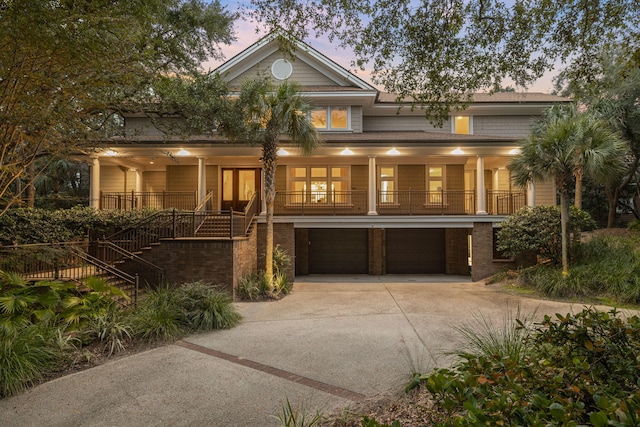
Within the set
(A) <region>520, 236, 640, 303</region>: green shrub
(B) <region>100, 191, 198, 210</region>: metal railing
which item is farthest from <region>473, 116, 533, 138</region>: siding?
(B) <region>100, 191, 198, 210</region>: metal railing

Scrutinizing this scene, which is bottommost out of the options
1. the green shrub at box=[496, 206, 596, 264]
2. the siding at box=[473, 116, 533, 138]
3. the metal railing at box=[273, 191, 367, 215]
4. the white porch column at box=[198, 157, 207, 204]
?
the green shrub at box=[496, 206, 596, 264]

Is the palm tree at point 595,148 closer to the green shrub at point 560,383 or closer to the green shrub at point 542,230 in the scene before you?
the green shrub at point 542,230

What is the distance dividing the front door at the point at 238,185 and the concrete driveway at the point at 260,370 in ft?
29.3

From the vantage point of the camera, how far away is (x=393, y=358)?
5887 mm

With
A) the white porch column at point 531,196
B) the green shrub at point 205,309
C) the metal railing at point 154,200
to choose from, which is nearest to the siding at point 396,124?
the white porch column at point 531,196

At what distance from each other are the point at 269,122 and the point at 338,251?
331 inches

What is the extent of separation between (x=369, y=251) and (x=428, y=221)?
3.73 meters

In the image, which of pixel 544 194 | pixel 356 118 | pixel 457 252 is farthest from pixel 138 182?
pixel 544 194

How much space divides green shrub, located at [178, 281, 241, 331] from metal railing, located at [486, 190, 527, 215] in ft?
41.7

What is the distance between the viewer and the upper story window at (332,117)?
57.5ft

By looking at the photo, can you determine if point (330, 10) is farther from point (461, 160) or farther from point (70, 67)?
point (461, 160)

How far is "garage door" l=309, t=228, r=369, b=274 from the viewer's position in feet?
58.4

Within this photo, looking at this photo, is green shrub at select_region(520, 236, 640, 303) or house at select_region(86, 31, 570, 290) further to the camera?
house at select_region(86, 31, 570, 290)

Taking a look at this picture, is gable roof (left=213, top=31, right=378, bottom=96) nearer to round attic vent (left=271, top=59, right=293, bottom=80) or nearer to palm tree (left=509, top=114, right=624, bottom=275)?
round attic vent (left=271, top=59, right=293, bottom=80)
